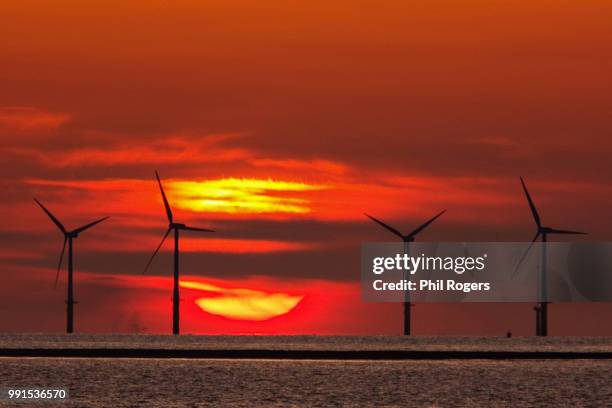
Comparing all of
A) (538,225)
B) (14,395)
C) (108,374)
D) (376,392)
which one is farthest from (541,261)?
(14,395)

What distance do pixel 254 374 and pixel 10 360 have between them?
95.4ft

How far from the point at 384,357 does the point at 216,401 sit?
263 ft

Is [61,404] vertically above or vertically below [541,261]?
below

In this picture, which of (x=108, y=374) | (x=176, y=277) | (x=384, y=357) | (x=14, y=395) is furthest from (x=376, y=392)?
(x=176, y=277)

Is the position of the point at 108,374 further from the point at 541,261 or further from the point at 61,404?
the point at 541,261

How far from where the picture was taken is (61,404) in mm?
59500

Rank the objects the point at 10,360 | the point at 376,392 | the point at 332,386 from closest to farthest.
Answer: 1. the point at 376,392
2. the point at 332,386
3. the point at 10,360

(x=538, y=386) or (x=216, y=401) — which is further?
(x=538, y=386)

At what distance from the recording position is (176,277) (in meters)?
189

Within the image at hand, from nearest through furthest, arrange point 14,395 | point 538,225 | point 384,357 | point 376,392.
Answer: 1. point 14,395
2. point 376,392
3. point 384,357
4. point 538,225

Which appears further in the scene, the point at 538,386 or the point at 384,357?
the point at 384,357

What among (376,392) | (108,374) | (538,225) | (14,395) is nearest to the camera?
(14,395)

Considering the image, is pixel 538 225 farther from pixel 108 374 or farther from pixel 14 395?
Result: pixel 14 395

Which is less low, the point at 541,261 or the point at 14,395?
the point at 541,261
